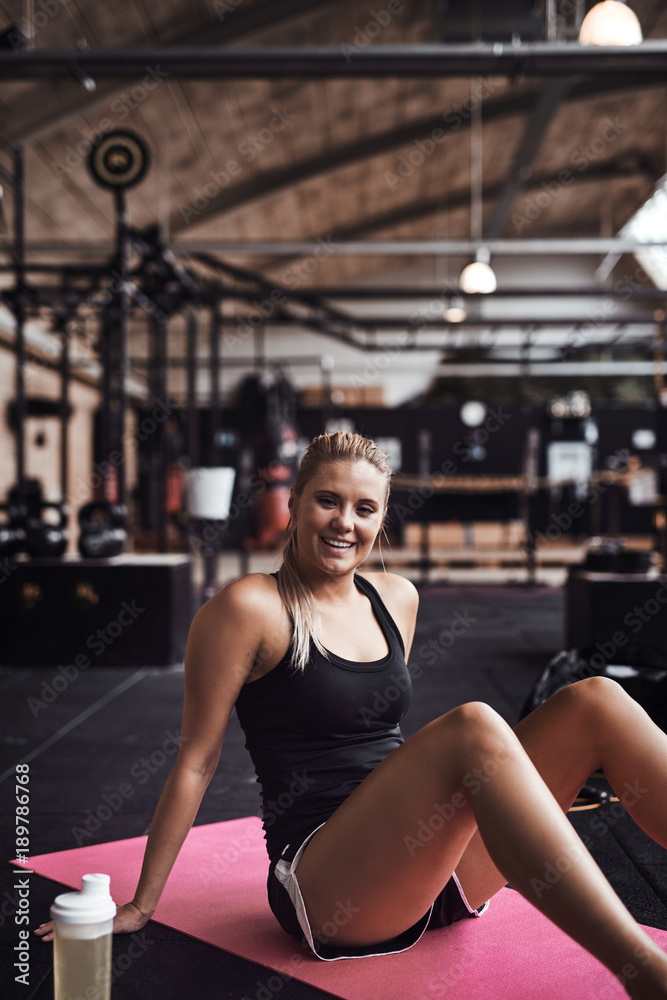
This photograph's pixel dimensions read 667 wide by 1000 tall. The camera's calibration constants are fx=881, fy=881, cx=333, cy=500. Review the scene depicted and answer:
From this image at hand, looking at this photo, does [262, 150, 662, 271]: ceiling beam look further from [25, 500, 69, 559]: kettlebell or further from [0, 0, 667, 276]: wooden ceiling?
[25, 500, 69, 559]: kettlebell

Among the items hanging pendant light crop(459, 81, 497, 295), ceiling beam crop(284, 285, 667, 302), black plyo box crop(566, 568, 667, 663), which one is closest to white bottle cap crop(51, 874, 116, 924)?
black plyo box crop(566, 568, 667, 663)

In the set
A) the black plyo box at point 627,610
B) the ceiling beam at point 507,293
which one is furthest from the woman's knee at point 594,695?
the ceiling beam at point 507,293

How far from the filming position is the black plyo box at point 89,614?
4852 millimetres

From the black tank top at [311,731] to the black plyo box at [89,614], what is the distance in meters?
3.38

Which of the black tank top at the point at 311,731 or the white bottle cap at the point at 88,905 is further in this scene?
the black tank top at the point at 311,731

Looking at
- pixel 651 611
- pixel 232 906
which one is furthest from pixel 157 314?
pixel 232 906

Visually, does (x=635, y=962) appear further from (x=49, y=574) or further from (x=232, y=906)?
(x=49, y=574)

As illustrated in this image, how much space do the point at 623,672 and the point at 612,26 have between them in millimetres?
2940

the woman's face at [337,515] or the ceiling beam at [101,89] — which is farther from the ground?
the ceiling beam at [101,89]

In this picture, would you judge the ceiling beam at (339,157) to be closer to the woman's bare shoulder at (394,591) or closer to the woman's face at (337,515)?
the woman's bare shoulder at (394,591)

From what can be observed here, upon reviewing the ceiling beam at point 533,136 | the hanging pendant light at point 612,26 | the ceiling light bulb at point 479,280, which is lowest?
the ceiling light bulb at point 479,280

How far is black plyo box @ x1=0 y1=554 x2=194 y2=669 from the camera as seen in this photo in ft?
15.9

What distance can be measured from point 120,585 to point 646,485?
8.87 meters

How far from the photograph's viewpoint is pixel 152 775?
2.94 metres
